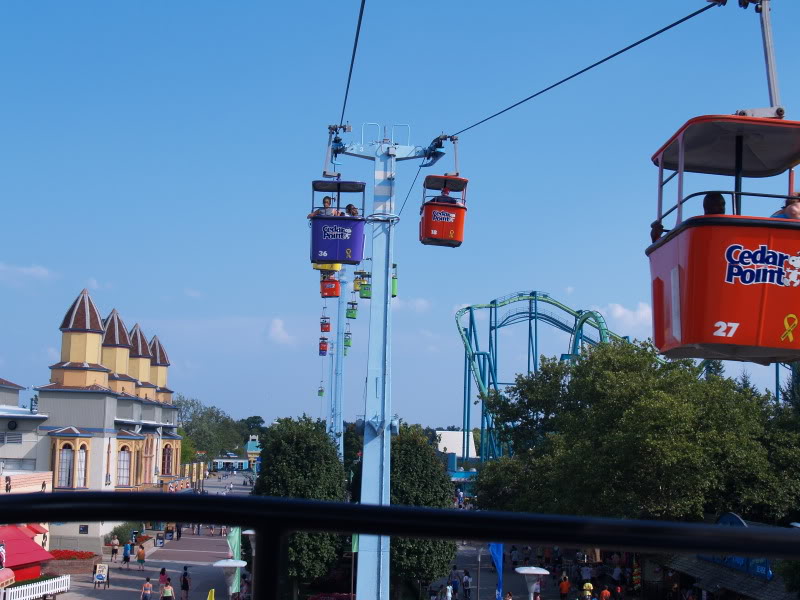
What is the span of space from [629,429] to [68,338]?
28124 mm

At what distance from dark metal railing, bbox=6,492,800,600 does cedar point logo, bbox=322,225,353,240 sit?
14738 mm

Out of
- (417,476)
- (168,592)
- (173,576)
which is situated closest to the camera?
(168,592)

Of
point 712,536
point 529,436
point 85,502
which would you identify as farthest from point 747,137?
point 529,436

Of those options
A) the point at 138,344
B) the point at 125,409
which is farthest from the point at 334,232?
the point at 138,344

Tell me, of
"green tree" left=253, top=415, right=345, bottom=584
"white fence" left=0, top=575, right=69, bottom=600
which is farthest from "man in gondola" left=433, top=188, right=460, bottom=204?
"white fence" left=0, top=575, right=69, bottom=600

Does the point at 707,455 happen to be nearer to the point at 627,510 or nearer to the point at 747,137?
the point at 627,510

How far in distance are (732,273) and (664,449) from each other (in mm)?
14661

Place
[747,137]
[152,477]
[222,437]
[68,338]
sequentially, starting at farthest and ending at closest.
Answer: [222,437]
[152,477]
[68,338]
[747,137]

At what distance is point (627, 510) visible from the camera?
19.8 m

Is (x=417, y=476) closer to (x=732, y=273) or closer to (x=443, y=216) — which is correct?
(x=443, y=216)

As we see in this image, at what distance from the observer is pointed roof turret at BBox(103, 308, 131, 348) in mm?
48812

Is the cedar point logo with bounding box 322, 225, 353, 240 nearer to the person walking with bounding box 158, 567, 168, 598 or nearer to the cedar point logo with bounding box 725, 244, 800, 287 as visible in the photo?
the cedar point logo with bounding box 725, 244, 800, 287

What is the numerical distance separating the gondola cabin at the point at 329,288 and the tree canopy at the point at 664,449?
35.7ft

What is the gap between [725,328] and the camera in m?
5.30
